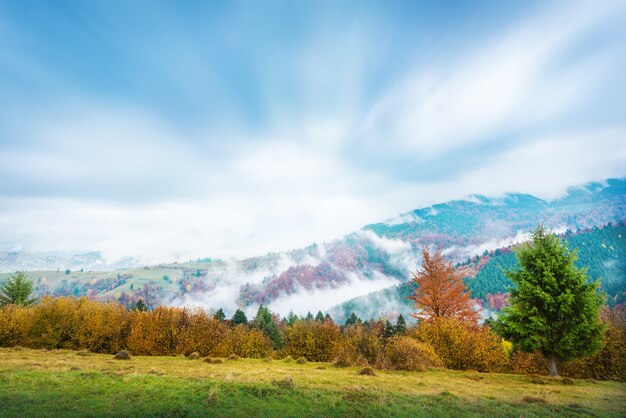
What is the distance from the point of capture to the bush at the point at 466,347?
29.8 metres

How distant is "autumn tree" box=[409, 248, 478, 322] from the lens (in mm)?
34312

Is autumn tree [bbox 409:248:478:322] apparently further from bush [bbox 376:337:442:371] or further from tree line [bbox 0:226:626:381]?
bush [bbox 376:337:442:371]

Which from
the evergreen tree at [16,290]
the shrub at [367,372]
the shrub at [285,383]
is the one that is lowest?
the shrub at [367,372]

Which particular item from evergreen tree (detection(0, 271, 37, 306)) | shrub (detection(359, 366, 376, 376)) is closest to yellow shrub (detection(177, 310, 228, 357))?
shrub (detection(359, 366, 376, 376))

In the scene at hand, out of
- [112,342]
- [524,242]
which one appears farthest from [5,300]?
[524,242]

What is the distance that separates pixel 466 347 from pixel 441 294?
6.09m

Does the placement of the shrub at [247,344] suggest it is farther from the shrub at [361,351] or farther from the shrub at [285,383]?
the shrub at [285,383]

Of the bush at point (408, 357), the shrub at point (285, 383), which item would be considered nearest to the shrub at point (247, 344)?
the bush at point (408, 357)

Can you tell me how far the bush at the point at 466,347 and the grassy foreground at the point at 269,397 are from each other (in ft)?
28.3

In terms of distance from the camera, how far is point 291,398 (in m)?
16.0

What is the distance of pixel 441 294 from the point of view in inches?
1371

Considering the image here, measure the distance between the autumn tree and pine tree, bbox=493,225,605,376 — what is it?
295 inches

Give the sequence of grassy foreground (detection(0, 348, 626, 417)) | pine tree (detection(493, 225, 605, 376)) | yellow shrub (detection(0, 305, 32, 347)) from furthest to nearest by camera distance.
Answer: yellow shrub (detection(0, 305, 32, 347)) < pine tree (detection(493, 225, 605, 376)) < grassy foreground (detection(0, 348, 626, 417))

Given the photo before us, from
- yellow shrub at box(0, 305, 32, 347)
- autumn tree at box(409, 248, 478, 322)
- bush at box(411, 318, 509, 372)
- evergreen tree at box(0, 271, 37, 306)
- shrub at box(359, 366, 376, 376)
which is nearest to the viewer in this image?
shrub at box(359, 366, 376, 376)
